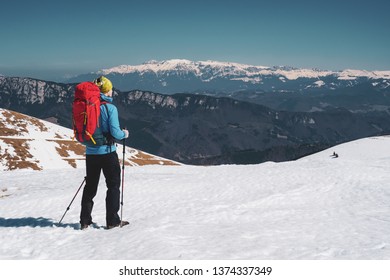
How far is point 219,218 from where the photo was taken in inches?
522

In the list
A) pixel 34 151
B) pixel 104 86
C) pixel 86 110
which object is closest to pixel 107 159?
pixel 86 110

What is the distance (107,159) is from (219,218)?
4830 mm

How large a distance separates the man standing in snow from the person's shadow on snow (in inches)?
50.8

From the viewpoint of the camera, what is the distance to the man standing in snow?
10625mm

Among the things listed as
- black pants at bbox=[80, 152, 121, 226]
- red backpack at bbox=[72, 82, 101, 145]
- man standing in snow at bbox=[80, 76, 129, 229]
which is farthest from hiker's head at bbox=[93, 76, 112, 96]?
black pants at bbox=[80, 152, 121, 226]

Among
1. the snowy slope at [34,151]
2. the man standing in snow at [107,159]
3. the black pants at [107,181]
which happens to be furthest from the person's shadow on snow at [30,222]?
the snowy slope at [34,151]

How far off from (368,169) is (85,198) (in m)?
19.8

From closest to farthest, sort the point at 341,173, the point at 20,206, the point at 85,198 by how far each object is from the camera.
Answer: the point at 85,198 → the point at 20,206 → the point at 341,173

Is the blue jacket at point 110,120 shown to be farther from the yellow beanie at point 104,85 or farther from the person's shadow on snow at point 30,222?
the person's shadow on snow at point 30,222

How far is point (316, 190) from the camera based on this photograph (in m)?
18.3

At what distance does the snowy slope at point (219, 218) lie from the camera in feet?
30.8

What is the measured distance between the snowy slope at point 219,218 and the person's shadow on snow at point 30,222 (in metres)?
0.04
